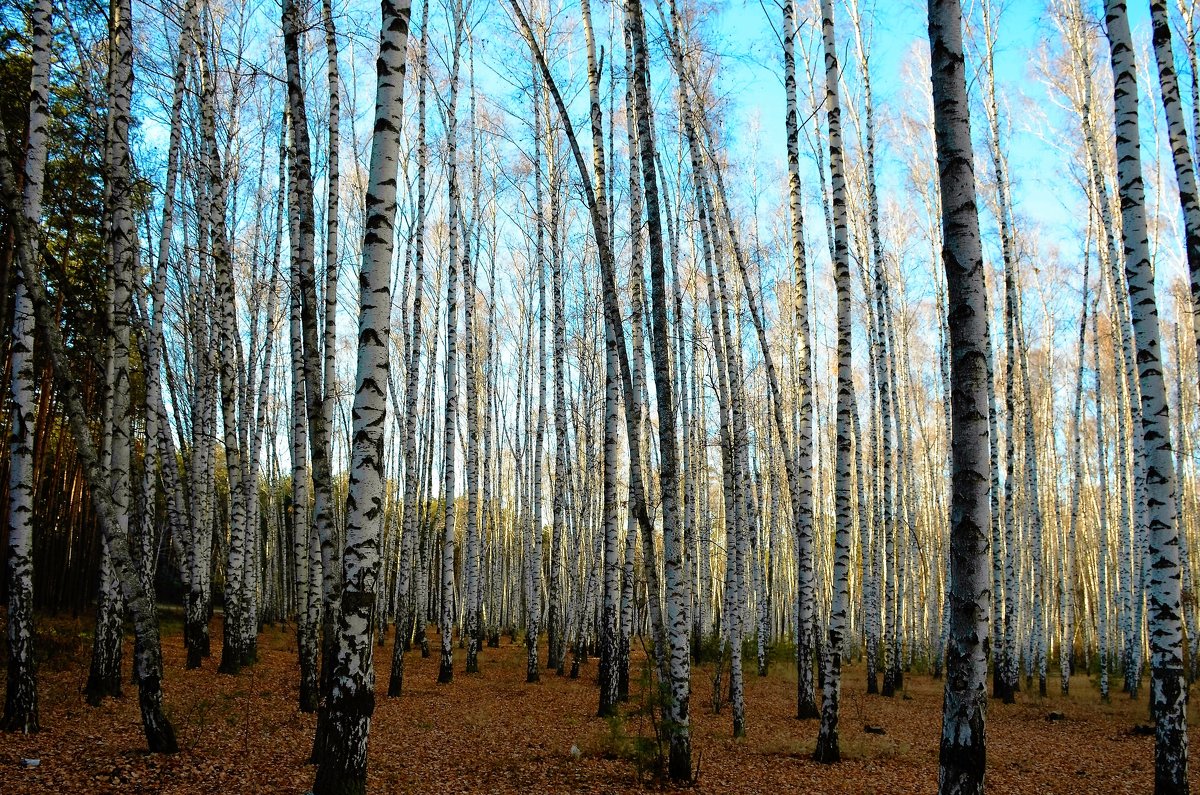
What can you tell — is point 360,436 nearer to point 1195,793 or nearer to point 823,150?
point 1195,793

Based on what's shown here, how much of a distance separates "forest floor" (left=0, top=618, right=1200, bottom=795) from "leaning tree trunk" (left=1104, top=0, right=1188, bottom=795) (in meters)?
1.55

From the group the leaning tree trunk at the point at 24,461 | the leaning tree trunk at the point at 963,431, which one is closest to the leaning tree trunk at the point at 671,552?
the leaning tree trunk at the point at 963,431

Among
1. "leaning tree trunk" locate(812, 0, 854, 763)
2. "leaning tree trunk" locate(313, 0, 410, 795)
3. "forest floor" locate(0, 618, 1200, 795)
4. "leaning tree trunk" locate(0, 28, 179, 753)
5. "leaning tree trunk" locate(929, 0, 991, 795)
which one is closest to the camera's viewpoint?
"leaning tree trunk" locate(929, 0, 991, 795)

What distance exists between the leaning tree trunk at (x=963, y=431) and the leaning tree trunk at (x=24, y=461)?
6.97 metres

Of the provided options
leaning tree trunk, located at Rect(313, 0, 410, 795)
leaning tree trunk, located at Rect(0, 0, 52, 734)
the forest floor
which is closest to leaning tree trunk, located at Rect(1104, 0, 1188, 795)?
the forest floor

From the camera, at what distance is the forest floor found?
18.7 feet

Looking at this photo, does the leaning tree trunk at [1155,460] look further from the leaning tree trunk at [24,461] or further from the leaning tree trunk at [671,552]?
the leaning tree trunk at [24,461]

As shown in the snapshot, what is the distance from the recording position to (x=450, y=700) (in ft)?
35.6

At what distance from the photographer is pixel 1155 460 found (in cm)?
575

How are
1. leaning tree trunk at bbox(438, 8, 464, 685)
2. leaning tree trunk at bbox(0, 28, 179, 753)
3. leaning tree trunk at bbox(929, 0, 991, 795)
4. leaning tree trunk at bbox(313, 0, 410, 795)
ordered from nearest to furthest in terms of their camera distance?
1. leaning tree trunk at bbox(929, 0, 991, 795)
2. leaning tree trunk at bbox(313, 0, 410, 795)
3. leaning tree trunk at bbox(0, 28, 179, 753)
4. leaning tree trunk at bbox(438, 8, 464, 685)

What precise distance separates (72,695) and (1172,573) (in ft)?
35.8

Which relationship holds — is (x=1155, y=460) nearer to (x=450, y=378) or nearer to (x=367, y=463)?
(x=367, y=463)

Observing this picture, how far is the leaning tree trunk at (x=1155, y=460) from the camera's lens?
18.2ft

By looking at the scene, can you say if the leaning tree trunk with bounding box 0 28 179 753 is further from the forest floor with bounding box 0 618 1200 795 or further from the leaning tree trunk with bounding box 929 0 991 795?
the leaning tree trunk with bounding box 929 0 991 795
